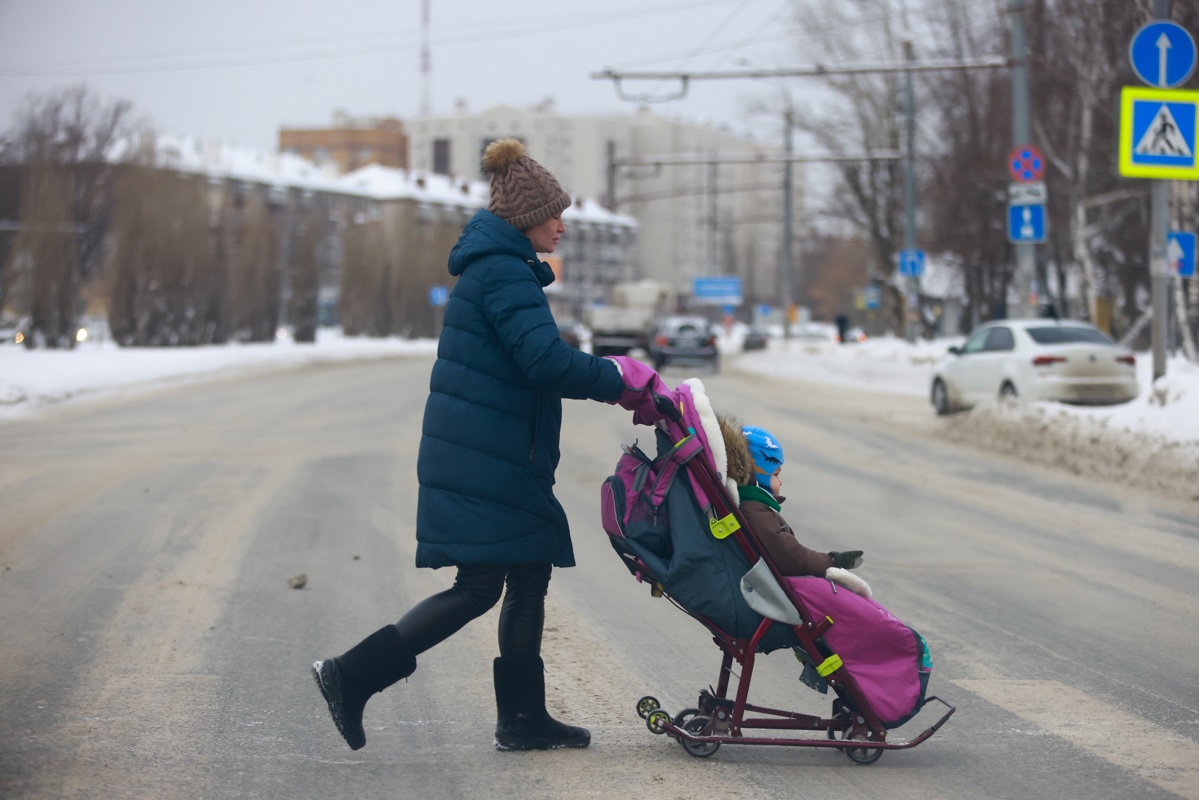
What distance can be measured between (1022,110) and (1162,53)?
9.05m

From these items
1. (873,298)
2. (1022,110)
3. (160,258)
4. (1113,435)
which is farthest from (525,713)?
(873,298)

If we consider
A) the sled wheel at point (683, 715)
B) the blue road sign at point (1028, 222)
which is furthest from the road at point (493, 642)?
the blue road sign at point (1028, 222)

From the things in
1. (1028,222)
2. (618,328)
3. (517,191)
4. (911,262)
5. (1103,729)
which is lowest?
(1103,729)

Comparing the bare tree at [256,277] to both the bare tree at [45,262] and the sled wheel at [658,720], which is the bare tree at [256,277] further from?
the sled wheel at [658,720]

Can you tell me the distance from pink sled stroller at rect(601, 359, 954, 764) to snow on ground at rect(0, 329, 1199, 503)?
8067mm

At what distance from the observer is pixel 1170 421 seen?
1295cm

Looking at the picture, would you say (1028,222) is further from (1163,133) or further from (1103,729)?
(1103,729)

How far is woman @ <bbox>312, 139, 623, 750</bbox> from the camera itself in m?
4.04

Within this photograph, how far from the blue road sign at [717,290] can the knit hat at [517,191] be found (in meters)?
99.6

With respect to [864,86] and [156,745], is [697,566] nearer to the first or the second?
[156,745]

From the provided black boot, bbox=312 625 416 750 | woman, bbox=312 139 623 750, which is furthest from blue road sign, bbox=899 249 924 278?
black boot, bbox=312 625 416 750

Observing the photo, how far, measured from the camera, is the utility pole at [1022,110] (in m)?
21.3

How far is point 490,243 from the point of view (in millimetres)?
4117

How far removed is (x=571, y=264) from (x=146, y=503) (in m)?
132
